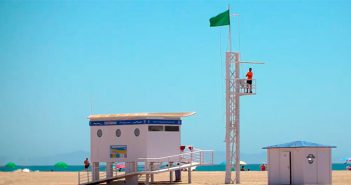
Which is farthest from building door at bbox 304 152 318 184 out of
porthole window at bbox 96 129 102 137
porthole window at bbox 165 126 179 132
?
porthole window at bbox 96 129 102 137

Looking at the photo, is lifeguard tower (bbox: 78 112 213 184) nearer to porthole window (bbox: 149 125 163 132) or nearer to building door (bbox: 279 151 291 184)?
porthole window (bbox: 149 125 163 132)

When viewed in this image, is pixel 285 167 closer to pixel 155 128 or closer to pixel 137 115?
pixel 155 128

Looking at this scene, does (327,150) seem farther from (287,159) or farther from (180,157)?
(180,157)

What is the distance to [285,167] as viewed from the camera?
3856 centimetres

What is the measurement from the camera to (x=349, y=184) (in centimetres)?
3969

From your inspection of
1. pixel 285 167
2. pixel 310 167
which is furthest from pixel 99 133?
pixel 310 167

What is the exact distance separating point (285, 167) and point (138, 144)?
835 cm

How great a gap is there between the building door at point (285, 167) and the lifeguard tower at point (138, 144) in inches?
232

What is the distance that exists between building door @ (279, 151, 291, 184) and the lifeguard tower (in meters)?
5.90

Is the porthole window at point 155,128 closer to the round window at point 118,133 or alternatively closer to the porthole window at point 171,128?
the porthole window at point 171,128

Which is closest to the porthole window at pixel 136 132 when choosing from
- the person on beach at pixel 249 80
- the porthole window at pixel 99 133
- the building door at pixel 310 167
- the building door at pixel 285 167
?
the porthole window at pixel 99 133

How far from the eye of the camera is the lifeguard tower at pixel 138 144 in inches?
1650

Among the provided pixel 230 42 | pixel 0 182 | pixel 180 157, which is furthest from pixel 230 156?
pixel 0 182

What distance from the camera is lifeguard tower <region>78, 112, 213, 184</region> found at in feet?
137
